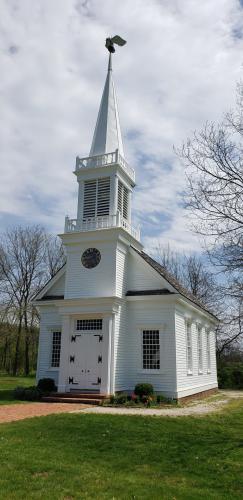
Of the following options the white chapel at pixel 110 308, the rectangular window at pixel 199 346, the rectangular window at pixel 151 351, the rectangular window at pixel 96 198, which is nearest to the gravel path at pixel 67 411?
the white chapel at pixel 110 308

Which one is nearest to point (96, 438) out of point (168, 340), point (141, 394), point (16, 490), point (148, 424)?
point (148, 424)

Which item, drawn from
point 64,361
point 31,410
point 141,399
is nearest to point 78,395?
point 64,361

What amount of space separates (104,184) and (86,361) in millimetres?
9083

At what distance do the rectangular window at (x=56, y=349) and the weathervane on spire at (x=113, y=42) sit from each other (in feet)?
59.1

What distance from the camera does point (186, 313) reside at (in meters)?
22.1

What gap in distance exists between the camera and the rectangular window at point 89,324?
1955 centimetres

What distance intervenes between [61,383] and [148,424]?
8.06m

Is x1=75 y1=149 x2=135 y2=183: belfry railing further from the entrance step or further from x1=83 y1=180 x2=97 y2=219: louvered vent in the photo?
the entrance step

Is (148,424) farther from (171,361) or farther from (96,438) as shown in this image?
(171,361)

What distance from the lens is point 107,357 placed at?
60.2 ft

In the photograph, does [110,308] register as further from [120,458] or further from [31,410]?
[120,458]

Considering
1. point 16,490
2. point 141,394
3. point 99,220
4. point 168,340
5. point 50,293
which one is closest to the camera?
point 16,490

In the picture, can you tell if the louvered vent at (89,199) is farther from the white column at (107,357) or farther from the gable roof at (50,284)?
the white column at (107,357)

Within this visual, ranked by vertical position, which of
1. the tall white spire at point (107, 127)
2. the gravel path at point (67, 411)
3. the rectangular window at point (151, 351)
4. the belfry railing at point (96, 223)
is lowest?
the gravel path at point (67, 411)
